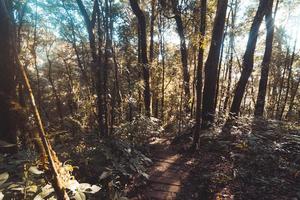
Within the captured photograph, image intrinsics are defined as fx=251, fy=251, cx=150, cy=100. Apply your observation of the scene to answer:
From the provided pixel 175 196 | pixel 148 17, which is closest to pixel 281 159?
pixel 175 196

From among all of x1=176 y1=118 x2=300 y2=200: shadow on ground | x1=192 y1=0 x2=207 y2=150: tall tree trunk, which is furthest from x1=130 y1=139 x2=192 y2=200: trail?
x1=192 y1=0 x2=207 y2=150: tall tree trunk

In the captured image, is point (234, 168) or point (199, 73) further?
point (199, 73)

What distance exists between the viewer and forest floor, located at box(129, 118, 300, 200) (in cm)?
490

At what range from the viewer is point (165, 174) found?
5988 millimetres

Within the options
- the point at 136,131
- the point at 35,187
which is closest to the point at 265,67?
the point at 136,131

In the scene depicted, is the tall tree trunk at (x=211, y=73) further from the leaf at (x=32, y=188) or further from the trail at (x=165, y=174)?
the leaf at (x=32, y=188)

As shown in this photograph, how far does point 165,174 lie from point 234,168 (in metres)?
1.59

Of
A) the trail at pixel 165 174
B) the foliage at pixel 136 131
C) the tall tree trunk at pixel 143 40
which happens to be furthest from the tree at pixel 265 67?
the foliage at pixel 136 131

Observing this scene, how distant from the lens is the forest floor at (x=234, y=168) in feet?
16.1

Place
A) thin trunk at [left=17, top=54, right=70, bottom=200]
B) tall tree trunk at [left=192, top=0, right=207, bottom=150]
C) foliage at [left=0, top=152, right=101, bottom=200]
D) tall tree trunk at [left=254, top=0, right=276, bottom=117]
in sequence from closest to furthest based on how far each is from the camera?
thin trunk at [left=17, top=54, right=70, bottom=200], foliage at [left=0, top=152, right=101, bottom=200], tall tree trunk at [left=192, top=0, right=207, bottom=150], tall tree trunk at [left=254, top=0, right=276, bottom=117]

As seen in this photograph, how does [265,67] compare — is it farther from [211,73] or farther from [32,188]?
[32,188]

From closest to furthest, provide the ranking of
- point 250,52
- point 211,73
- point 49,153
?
point 49,153, point 211,73, point 250,52

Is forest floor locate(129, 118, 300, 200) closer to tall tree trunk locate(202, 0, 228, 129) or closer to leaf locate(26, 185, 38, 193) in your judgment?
tall tree trunk locate(202, 0, 228, 129)

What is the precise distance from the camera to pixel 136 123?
771 cm
